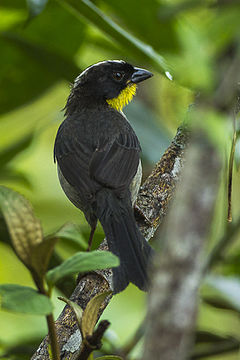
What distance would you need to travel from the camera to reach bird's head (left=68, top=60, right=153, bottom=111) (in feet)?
14.8

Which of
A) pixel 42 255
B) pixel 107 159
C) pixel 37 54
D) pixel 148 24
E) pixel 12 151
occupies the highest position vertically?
pixel 148 24

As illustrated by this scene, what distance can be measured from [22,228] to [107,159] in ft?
7.40

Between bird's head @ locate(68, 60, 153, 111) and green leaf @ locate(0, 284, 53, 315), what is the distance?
3.39 meters

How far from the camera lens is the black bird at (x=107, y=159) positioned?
2.77m

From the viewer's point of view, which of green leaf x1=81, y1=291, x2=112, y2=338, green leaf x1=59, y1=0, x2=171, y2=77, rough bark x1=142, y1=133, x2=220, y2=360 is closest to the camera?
rough bark x1=142, y1=133, x2=220, y2=360

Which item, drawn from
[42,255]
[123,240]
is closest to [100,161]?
[123,240]

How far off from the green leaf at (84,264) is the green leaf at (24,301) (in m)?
0.06

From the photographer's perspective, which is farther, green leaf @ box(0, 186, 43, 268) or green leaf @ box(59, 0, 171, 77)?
green leaf @ box(59, 0, 171, 77)

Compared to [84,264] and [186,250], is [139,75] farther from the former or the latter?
[186,250]

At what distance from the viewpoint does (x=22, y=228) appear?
1.21 metres

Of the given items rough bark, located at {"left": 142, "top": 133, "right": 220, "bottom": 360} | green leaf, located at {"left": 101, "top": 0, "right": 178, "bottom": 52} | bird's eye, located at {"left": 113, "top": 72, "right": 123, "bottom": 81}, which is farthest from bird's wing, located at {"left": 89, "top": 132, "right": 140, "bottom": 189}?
rough bark, located at {"left": 142, "top": 133, "right": 220, "bottom": 360}

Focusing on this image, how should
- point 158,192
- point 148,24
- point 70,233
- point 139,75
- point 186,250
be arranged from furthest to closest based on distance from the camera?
point 139,75 → point 148,24 → point 158,192 → point 70,233 → point 186,250

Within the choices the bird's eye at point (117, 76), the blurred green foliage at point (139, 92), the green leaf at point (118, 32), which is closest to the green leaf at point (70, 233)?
the blurred green foliage at point (139, 92)

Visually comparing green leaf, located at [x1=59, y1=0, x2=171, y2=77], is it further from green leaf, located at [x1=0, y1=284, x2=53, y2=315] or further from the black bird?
green leaf, located at [x1=0, y1=284, x2=53, y2=315]
